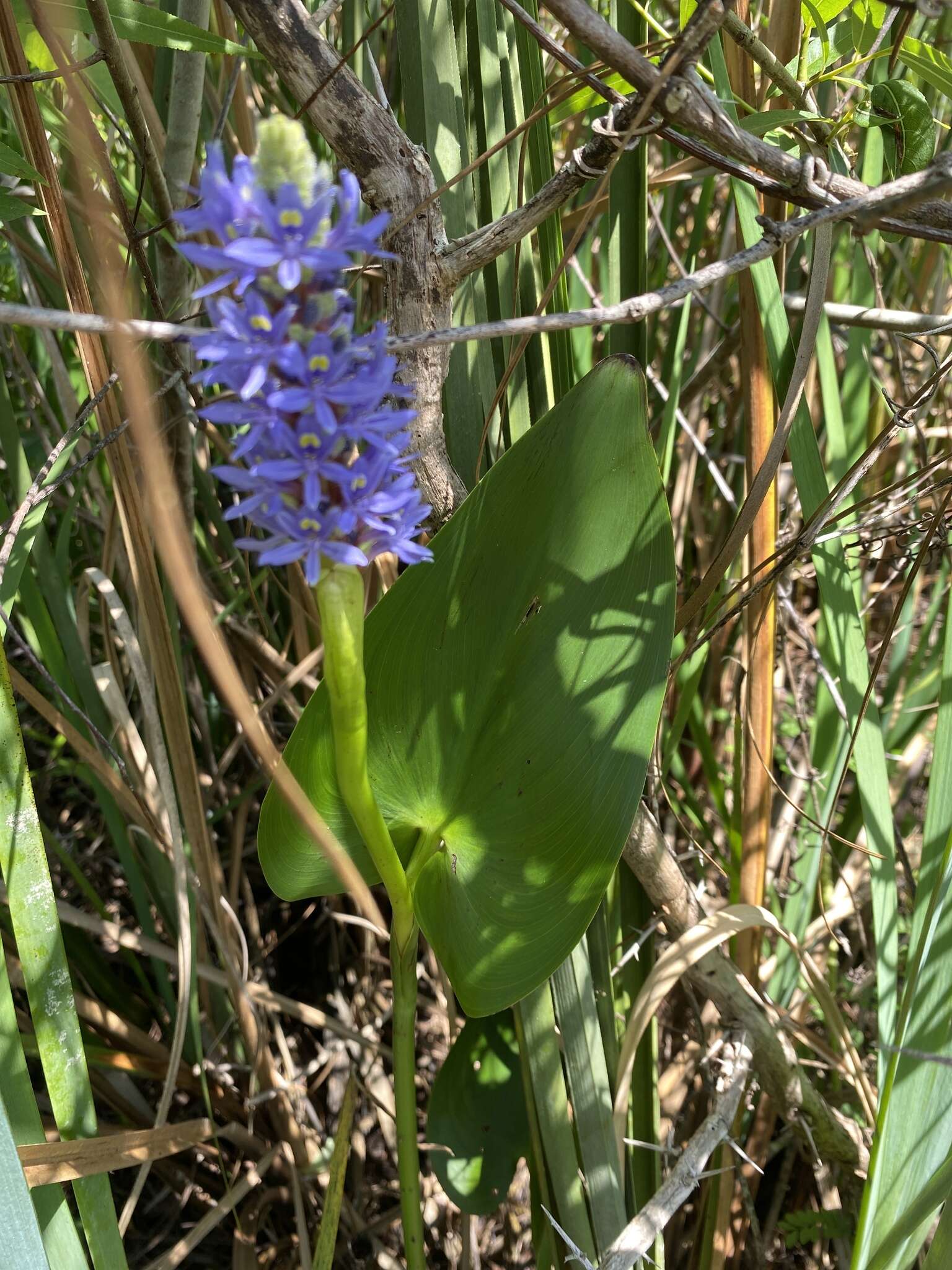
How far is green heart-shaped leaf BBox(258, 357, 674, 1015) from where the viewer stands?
0.57m

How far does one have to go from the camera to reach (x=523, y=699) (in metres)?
0.62

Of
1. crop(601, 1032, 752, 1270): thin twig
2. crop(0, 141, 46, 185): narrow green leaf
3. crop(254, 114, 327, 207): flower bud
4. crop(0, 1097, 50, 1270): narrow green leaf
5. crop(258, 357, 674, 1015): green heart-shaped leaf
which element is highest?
crop(0, 141, 46, 185): narrow green leaf

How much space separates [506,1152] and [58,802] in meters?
0.87

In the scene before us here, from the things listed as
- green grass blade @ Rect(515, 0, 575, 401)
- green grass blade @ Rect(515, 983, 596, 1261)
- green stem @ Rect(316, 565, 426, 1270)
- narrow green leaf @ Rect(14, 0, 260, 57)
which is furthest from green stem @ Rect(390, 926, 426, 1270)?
narrow green leaf @ Rect(14, 0, 260, 57)

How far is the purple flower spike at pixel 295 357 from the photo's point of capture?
36 centimetres

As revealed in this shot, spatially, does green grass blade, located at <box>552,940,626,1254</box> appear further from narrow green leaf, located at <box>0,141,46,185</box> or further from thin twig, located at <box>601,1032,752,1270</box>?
narrow green leaf, located at <box>0,141,46,185</box>

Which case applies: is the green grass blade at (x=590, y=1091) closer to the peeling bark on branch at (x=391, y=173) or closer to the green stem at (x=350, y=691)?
the green stem at (x=350, y=691)

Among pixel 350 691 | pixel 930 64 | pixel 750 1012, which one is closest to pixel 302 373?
→ pixel 350 691

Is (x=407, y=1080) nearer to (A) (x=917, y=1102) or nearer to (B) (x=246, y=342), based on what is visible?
(A) (x=917, y=1102)

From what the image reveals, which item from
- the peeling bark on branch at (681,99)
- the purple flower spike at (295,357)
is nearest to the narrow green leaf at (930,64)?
the peeling bark on branch at (681,99)

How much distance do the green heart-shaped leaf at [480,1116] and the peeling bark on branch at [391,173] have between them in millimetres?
527

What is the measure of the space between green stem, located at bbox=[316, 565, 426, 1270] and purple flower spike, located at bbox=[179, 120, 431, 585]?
28 mm

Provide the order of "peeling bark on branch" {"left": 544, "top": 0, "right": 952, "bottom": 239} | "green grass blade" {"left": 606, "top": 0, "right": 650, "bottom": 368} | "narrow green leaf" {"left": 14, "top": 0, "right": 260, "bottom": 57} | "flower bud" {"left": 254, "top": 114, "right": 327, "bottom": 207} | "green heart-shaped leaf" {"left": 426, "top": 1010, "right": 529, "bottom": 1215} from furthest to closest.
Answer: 1. "green heart-shaped leaf" {"left": 426, "top": 1010, "right": 529, "bottom": 1215}
2. "green grass blade" {"left": 606, "top": 0, "right": 650, "bottom": 368}
3. "narrow green leaf" {"left": 14, "top": 0, "right": 260, "bottom": 57}
4. "peeling bark on branch" {"left": 544, "top": 0, "right": 952, "bottom": 239}
5. "flower bud" {"left": 254, "top": 114, "right": 327, "bottom": 207}

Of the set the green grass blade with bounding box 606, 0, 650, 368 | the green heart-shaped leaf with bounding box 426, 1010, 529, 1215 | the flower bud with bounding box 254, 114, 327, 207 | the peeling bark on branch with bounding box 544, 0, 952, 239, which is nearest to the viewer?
the flower bud with bounding box 254, 114, 327, 207
